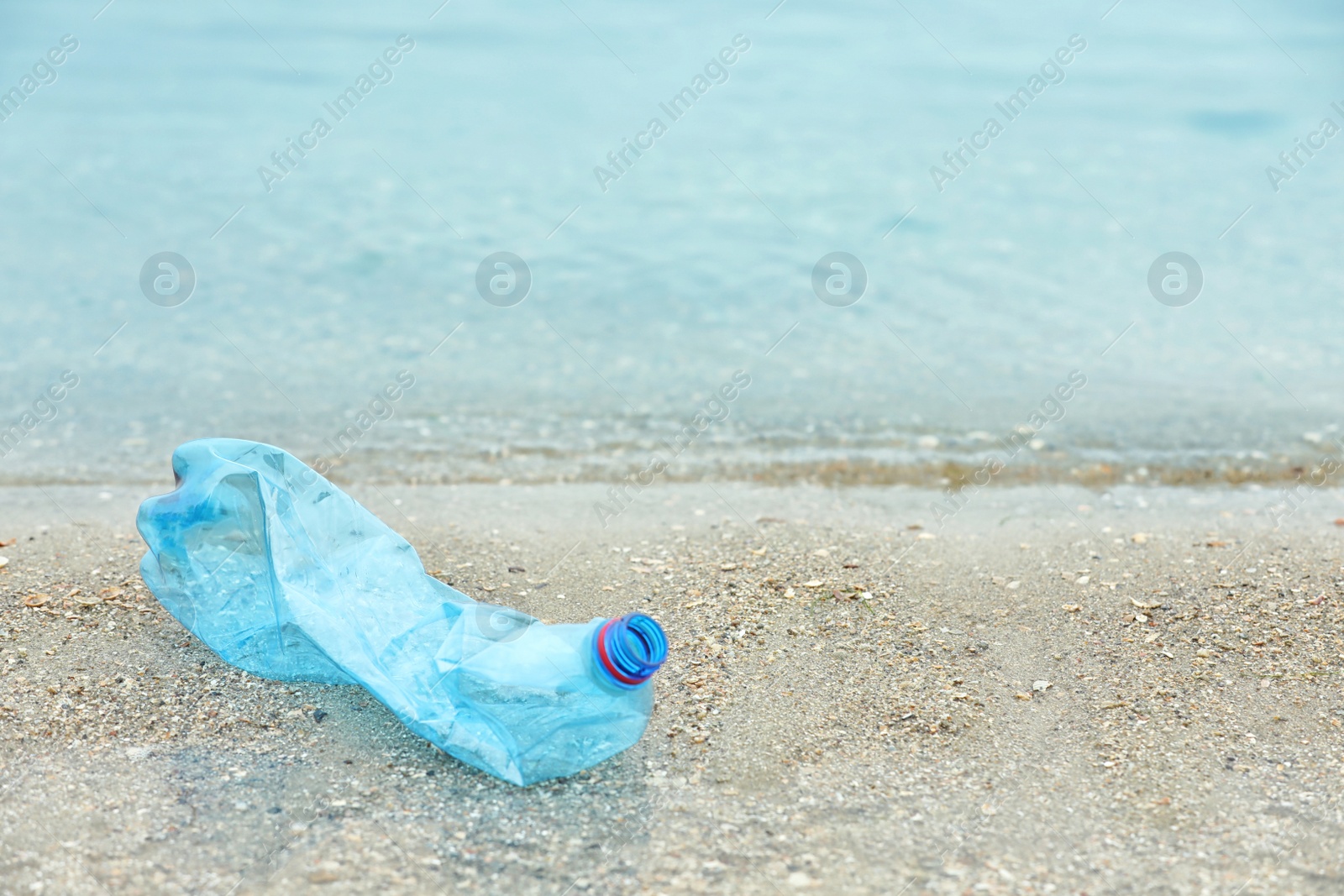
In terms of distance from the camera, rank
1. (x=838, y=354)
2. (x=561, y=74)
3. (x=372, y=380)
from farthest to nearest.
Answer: (x=561, y=74)
(x=838, y=354)
(x=372, y=380)

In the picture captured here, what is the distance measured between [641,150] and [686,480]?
22.6 ft

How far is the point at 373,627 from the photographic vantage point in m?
3.03

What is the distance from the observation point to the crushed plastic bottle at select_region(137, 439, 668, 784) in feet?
8.74

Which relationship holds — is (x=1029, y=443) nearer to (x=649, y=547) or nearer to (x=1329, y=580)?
(x=1329, y=580)

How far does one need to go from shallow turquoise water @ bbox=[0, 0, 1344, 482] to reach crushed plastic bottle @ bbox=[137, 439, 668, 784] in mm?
2144

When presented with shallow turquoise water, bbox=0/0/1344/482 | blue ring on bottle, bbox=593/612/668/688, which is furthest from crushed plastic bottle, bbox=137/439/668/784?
shallow turquoise water, bbox=0/0/1344/482

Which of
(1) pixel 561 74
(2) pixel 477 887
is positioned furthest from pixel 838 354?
(1) pixel 561 74

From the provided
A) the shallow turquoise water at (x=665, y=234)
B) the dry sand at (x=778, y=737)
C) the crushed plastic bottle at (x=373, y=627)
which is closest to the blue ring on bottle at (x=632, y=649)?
the crushed plastic bottle at (x=373, y=627)

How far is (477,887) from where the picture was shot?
2.30 meters

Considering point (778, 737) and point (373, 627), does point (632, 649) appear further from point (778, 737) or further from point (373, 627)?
point (373, 627)

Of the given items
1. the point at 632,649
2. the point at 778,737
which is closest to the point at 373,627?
the point at 632,649

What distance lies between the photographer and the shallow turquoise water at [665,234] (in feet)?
20.1

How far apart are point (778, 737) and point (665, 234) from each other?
7.16m

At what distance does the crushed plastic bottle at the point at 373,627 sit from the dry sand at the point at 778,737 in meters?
0.10
